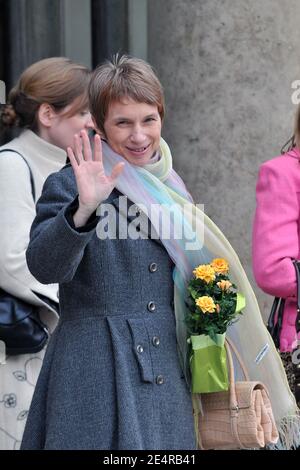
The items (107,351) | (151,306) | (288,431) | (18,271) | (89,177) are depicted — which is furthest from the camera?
(18,271)

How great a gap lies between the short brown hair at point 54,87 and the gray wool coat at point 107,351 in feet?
3.84

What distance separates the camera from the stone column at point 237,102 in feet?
20.9

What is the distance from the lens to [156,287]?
4051 mm

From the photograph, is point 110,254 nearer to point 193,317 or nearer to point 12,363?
point 193,317

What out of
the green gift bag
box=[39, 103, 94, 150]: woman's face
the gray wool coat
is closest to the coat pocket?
the gray wool coat

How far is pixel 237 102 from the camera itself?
6367 mm

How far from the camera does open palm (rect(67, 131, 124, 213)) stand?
375 cm

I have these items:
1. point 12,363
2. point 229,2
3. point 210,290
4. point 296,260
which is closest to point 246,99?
point 229,2

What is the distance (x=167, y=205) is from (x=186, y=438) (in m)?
0.72

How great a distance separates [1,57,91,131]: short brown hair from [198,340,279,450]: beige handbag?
145 centimetres

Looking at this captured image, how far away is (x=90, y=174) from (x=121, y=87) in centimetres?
39
